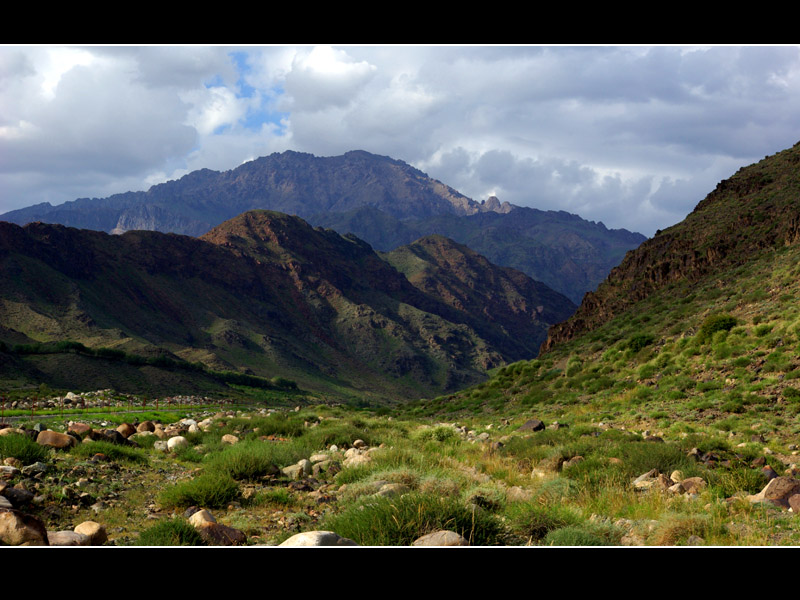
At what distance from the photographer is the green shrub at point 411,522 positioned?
21.0 ft

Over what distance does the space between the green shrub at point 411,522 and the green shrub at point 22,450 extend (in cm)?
768

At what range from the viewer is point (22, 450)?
11.0m

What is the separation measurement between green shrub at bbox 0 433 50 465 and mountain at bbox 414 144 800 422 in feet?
51.1

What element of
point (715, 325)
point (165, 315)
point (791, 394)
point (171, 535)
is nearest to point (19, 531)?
point (171, 535)

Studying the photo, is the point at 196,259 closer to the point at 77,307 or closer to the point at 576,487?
the point at 77,307

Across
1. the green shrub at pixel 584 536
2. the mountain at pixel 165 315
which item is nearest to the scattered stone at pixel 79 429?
the green shrub at pixel 584 536

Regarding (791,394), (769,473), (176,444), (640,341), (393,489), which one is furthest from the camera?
(640,341)

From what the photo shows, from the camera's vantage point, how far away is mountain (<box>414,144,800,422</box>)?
20.2 meters

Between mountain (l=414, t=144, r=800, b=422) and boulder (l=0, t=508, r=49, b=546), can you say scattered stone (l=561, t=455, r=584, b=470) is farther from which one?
boulder (l=0, t=508, r=49, b=546)

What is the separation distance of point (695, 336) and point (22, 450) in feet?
92.3

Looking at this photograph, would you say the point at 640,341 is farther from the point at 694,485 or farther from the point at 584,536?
the point at 584,536

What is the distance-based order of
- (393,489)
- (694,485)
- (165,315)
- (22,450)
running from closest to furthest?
(393,489) < (694,485) < (22,450) < (165,315)

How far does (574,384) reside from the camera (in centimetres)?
3419
